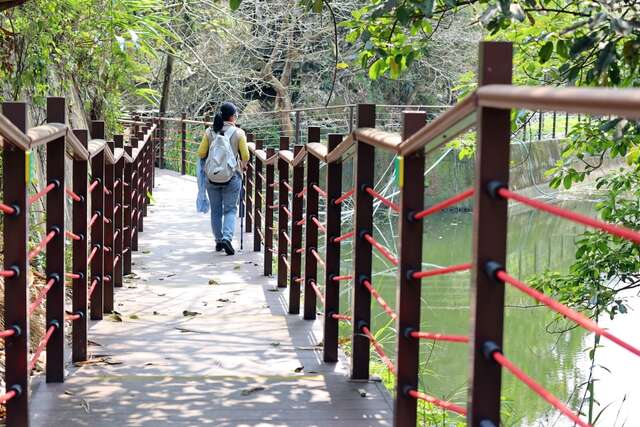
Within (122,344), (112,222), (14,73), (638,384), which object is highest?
(14,73)

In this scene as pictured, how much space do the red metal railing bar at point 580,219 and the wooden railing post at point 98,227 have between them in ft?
11.9

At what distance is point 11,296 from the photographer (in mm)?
3256

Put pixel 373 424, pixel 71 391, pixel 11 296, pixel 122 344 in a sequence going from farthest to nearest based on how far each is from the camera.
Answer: pixel 122 344 < pixel 71 391 < pixel 373 424 < pixel 11 296

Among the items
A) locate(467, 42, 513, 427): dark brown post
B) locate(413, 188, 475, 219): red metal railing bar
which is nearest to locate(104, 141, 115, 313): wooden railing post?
locate(413, 188, 475, 219): red metal railing bar

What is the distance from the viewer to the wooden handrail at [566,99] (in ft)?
5.14

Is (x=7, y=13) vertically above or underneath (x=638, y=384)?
above

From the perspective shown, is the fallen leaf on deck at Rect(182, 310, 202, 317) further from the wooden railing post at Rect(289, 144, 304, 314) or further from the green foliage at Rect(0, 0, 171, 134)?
the green foliage at Rect(0, 0, 171, 134)

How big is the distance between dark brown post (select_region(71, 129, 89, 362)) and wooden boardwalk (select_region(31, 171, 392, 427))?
4.4 inches

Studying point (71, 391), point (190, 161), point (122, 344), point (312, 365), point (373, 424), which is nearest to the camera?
point (373, 424)

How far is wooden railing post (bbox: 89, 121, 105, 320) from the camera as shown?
5473 mm

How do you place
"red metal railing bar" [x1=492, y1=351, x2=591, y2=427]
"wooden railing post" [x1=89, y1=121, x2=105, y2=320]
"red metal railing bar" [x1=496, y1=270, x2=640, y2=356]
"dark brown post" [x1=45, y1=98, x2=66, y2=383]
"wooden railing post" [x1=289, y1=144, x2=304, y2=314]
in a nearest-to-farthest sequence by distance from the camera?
1. "red metal railing bar" [x1=496, y1=270, x2=640, y2=356]
2. "red metal railing bar" [x1=492, y1=351, x2=591, y2=427]
3. "dark brown post" [x1=45, y1=98, x2=66, y2=383]
4. "wooden railing post" [x1=89, y1=121, x2=105, y2=320]
5. "wooden railing post" [x1=289, y1=144, x2=304, y2=314]

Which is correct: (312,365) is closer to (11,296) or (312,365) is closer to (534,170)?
(11,296)

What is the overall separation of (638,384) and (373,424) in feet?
19.1

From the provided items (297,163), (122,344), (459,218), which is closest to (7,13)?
(297,163)
